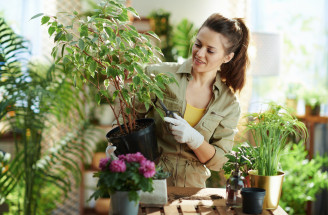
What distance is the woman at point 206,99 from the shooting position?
1.90 meters

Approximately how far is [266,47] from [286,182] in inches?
43.8

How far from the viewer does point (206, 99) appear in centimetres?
204

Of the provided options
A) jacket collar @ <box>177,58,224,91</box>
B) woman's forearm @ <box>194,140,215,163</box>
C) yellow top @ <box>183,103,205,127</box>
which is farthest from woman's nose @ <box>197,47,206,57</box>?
woman's forearm @ <box>194,140,215,163</box>

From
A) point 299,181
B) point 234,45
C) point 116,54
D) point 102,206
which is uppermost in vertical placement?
point 234,45

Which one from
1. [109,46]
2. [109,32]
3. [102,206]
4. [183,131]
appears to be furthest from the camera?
[102,206]

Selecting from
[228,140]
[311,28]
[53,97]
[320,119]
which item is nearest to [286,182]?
[320,119]

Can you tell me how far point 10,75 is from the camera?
253 cm

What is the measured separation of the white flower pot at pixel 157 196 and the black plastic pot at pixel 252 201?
0.26m

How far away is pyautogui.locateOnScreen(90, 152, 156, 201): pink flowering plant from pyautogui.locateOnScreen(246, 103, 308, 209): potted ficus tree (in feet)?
1.48

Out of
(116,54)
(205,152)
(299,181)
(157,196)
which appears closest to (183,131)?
(205,152)

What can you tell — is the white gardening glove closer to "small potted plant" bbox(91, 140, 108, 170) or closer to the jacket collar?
the jacket collar

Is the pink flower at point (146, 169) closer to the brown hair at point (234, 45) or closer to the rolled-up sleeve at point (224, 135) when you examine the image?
the rolled-up sleeve at point (224, 135)

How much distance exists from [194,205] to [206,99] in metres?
0.61

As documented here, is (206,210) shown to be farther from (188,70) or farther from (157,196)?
(188,70)
